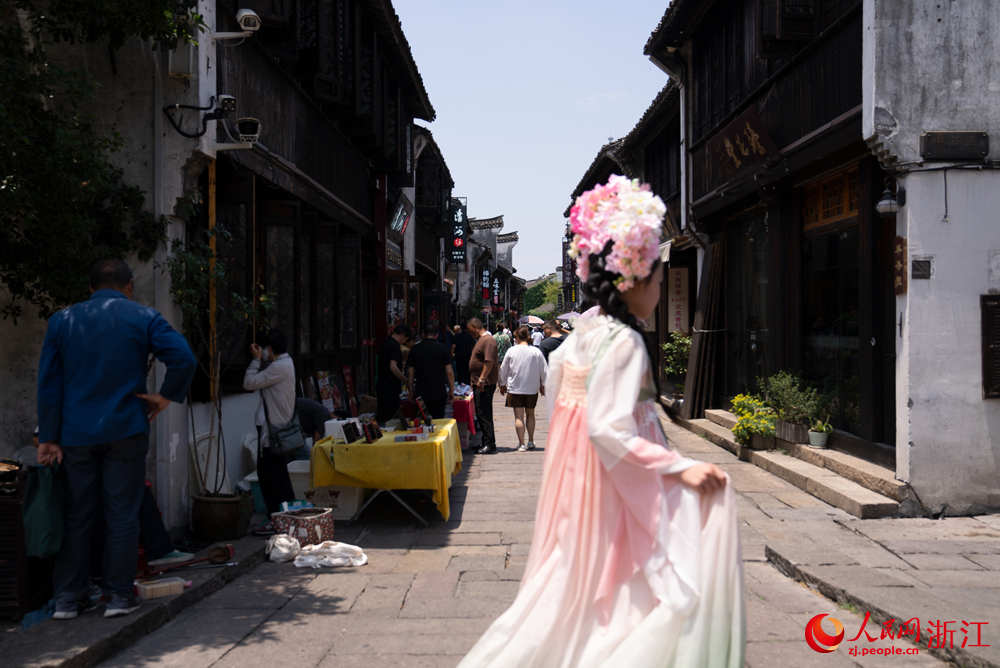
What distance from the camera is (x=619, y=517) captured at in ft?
10.00

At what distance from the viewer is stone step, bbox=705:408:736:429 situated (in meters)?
13.3

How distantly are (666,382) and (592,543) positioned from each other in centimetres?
1693

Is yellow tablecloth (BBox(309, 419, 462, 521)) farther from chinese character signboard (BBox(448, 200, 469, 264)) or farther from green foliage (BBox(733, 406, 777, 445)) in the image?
chinese character signboard (BBox(448, 200, 469, 264))

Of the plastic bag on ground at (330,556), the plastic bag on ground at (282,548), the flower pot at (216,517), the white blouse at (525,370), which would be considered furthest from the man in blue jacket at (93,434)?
the white blouse at (525,370)

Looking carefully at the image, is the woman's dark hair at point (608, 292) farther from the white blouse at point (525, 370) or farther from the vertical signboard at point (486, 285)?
the vertical signboard at point (486, 285)

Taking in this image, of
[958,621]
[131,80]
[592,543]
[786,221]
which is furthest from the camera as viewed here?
[786,221]

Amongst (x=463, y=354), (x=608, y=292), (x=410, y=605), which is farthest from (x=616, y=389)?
(x=463, y=354)

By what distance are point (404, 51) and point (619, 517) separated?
14.8m

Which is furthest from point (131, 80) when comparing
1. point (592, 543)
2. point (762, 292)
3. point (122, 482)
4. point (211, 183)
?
point (762, 292)

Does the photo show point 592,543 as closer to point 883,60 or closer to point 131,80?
point 131,80

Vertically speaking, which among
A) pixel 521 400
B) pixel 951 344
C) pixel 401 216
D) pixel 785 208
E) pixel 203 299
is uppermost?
pixel 401 216

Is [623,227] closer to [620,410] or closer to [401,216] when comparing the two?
[620,410]

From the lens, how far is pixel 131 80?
6.76 m

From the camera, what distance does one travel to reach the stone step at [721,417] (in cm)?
1333
